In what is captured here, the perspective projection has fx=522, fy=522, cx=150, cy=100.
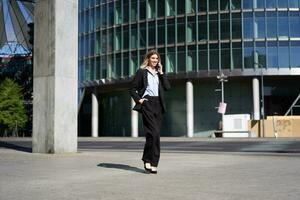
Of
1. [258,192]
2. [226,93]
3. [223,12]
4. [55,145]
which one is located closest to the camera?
[258,192]

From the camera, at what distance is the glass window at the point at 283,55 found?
169 feet

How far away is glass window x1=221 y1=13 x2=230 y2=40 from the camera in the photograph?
53.0 metres

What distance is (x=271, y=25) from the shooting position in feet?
173

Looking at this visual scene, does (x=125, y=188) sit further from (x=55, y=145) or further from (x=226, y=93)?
(x=226, y=93)

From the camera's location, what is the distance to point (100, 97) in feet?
224

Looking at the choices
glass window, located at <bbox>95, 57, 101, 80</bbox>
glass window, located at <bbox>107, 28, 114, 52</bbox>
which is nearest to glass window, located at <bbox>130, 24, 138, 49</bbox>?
glass window, located at <bbox>107, 28, 114, 52</bbox>

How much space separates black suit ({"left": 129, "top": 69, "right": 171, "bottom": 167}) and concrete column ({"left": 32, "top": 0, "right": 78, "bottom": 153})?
5392 mm

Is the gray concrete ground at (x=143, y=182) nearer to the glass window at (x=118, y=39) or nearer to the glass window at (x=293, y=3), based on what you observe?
the glass window at (x=293, y=3)

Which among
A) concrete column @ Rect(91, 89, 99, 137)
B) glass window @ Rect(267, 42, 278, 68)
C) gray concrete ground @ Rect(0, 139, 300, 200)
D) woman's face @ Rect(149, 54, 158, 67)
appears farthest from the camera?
concrete column @ Rect(91, 89, 99, 137)

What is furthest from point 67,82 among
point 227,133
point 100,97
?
point 100,97

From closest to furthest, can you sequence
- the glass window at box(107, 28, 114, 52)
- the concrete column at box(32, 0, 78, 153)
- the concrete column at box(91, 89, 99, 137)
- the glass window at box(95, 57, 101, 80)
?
the concrete column at box(32, 0, 78, 153)
the glass window at box(107, 28, 114, 52)
the glass window at box(95, 57, 101, 80)
the concrete column at box(91, 89, 99, 137)

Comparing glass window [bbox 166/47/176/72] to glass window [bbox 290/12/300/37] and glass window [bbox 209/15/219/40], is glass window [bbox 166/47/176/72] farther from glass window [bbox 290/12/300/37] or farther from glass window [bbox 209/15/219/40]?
glass window [bbox 290/12/300/37]

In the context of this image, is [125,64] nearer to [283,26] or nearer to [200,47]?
[200,47]

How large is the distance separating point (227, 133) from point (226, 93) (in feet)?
27.9
